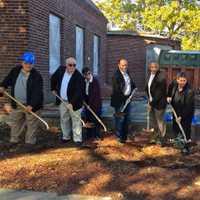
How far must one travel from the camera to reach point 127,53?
25.0m

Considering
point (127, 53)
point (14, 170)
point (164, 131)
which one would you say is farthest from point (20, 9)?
point (127, 53)

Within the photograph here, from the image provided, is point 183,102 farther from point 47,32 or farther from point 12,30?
point 47,32

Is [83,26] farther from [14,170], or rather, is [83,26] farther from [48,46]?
[14,170]

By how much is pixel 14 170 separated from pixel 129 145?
2.76 m

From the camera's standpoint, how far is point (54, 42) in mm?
14164

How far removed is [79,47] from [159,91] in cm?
898

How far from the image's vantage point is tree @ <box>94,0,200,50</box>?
39.0 m

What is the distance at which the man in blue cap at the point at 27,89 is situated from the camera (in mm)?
8328

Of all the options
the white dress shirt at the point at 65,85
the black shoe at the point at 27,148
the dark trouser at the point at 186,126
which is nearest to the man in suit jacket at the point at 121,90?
the white dress shirt at the point at 65,85

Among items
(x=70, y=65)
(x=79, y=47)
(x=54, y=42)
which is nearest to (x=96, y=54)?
(x=79, y=47)

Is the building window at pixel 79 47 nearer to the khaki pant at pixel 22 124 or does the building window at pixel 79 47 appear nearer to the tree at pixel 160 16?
the khaki pant at pixel 22 124

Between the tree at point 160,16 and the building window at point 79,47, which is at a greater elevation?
the tree at point 160,16

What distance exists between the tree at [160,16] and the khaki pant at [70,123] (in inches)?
1221

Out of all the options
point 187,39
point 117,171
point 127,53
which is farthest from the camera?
point 187,39
